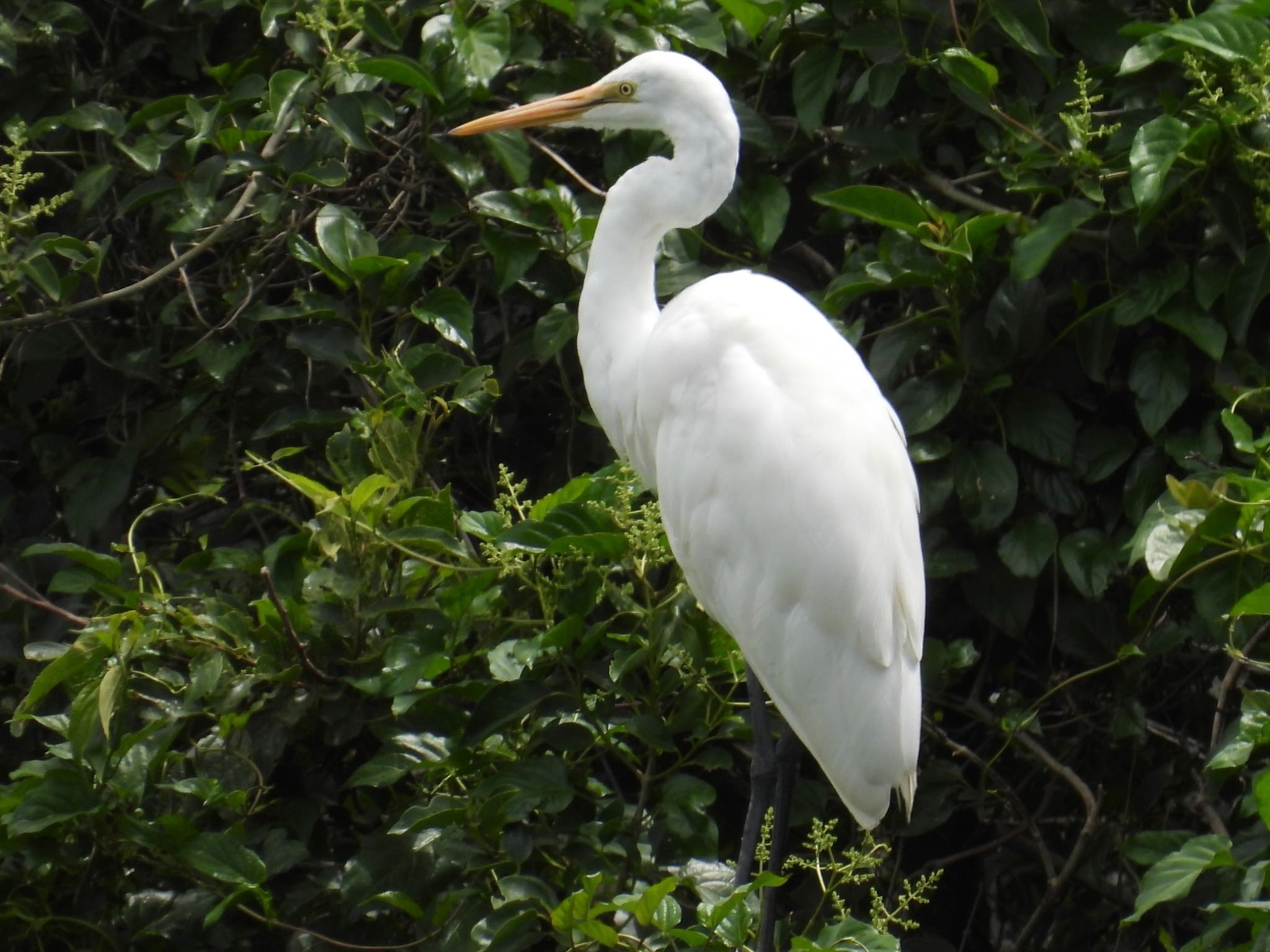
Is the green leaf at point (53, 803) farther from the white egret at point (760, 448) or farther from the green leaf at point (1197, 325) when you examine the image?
the green leaf at point (1197, 325)

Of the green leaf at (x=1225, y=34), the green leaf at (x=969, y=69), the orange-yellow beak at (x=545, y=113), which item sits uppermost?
the green leaf at (x=1225, y=34)

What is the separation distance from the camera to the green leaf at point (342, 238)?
2166mm

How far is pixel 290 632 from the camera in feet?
6.14

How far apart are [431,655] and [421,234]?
890 mm

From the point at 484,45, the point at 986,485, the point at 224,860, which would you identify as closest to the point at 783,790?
the point at 986,485

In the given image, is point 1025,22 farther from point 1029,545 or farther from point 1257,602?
point 1257,602

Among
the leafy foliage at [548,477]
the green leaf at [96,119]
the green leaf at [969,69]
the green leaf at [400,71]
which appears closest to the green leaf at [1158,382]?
the leafy foliage at [548,477]

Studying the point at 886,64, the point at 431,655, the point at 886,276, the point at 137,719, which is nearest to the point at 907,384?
the point at 886,276

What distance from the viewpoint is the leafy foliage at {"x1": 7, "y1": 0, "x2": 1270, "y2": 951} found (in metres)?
1.89

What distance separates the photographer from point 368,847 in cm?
192

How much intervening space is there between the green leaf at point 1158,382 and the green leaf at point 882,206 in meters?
0.37

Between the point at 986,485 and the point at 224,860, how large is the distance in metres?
1.14

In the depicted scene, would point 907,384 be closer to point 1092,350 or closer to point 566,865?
point 1092,350

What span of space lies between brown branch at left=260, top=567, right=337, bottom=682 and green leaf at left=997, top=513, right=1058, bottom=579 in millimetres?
958
